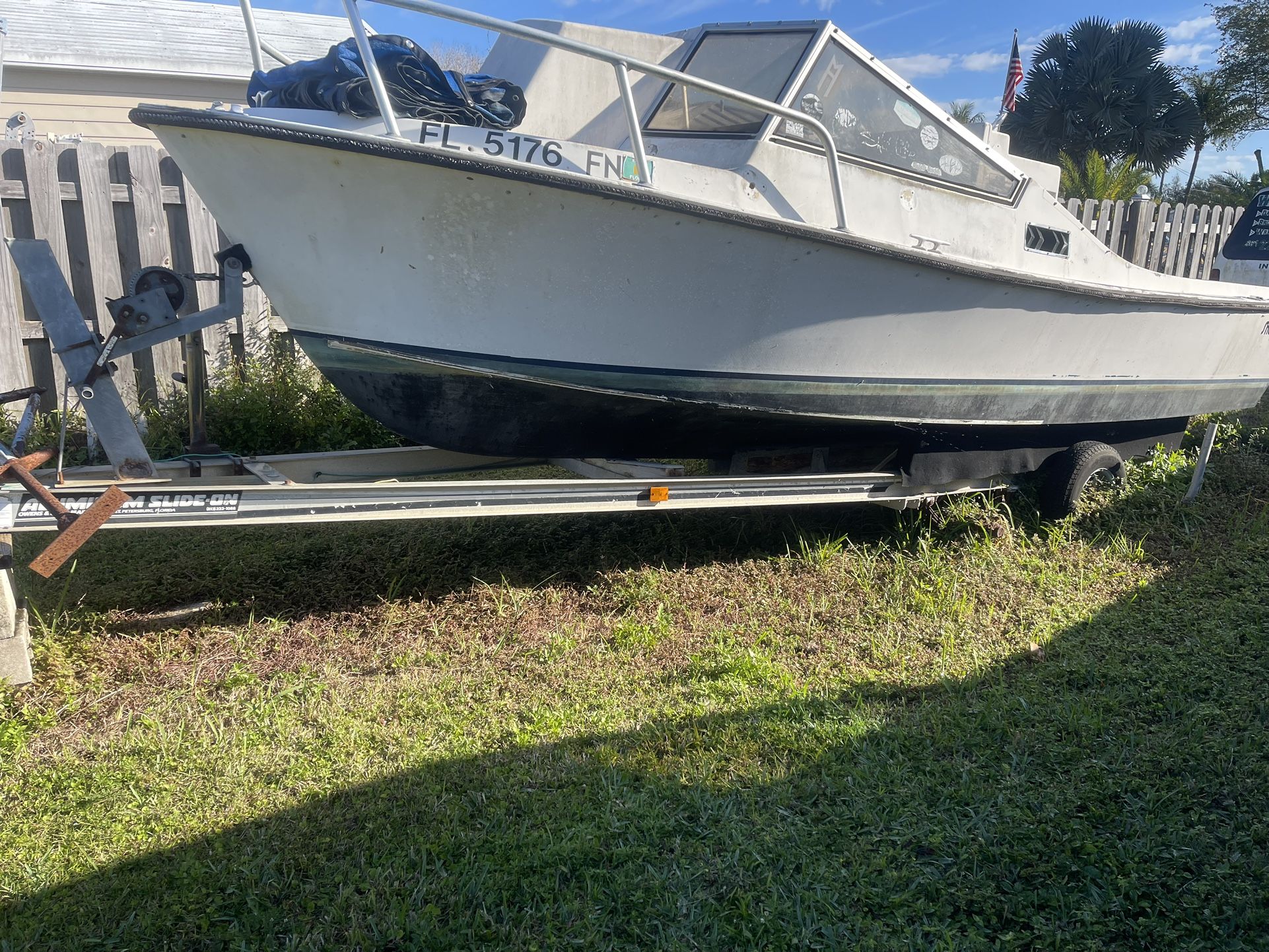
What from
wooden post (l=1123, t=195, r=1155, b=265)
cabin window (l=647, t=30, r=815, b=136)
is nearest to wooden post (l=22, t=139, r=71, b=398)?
cabin window (l=647, t=30, r=815, b=136)

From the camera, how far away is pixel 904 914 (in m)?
2.13

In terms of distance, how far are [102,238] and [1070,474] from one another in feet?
18.6

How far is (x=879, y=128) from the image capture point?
3914 mm

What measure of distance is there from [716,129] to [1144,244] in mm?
7306

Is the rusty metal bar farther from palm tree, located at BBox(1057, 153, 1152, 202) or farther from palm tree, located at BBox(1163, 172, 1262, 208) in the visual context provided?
palm tree, located at BBox(1163, 172, 1262, 208)

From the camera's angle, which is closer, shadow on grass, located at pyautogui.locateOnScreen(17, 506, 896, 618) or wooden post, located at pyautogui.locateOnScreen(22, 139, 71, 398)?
shadow on grass, located at pyautogui.locateOnScreen(17, 506, 896, 618)

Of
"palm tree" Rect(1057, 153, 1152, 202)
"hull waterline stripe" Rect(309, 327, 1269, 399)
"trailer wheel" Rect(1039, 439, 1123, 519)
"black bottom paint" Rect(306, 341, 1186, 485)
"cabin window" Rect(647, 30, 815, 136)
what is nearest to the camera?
"hull waterline stripe" Rect(309, 327, 1269, 399)

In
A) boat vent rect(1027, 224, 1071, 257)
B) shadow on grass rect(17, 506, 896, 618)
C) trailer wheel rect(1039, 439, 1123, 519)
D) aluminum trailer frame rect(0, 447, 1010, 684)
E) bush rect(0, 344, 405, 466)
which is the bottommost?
shadow on grass rect(17, 506, 896, 618)

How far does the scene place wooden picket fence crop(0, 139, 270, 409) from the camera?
5.10 metres

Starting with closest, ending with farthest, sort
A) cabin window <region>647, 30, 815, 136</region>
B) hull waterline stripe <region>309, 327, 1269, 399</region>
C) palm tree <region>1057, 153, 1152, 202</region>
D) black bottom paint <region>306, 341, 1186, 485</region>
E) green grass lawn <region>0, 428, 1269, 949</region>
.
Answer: green grass lawn <region>0, 428, 1269, 949</region>
hull waterline stripe <region>309, 327, 1269, 399</region>
black bottom paint <region>306, 341, 1186, 485</region>
cabin window <region>647, 30, 815, 136</region>
palm tree <region>1057, 153, 1152, 202</region>

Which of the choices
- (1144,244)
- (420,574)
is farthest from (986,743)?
(1144,244)

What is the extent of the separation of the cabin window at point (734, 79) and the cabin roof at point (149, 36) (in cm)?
1167

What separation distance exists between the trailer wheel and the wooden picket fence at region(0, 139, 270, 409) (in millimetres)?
4914

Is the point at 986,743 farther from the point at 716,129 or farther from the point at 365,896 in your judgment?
the point at 716,129
